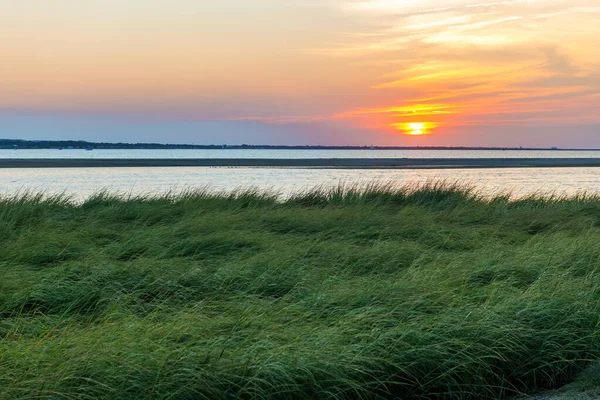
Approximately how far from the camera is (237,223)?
38.2ft

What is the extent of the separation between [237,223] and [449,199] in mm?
7175

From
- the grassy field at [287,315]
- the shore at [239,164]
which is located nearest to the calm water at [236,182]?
the grassy field at [287,315]

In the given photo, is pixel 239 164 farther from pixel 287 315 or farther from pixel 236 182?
pixel 287 315

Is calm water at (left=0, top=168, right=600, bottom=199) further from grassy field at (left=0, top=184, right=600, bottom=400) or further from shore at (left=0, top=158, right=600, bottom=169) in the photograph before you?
shore at (left=0, top=158, right=600, bottom=169)

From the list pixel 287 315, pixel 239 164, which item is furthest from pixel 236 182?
pixel 239 164

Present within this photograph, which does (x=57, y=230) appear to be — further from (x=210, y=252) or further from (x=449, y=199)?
(x=449, y=199)

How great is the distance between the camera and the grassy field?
430 centimetres

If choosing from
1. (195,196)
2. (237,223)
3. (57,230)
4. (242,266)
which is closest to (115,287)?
(242,266)

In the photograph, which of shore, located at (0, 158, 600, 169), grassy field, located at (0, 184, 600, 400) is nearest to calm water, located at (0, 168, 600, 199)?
grassy field, located at (0, 184, 600, 400)

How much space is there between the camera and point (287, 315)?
5.61 meters

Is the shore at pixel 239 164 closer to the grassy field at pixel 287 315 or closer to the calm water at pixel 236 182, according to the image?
the calm water at pixel 236 182

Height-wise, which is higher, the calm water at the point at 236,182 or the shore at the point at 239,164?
the shore at the point at 239,164

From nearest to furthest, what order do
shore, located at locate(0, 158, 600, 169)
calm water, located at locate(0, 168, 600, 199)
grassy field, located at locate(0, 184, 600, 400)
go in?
grassy field, located at locate(0, 184, 600, 400), calm water, located at locate(0, 168, 600, 199), shore, located at locate(0, 158, 600, 169)

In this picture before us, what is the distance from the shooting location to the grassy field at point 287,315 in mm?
4301
